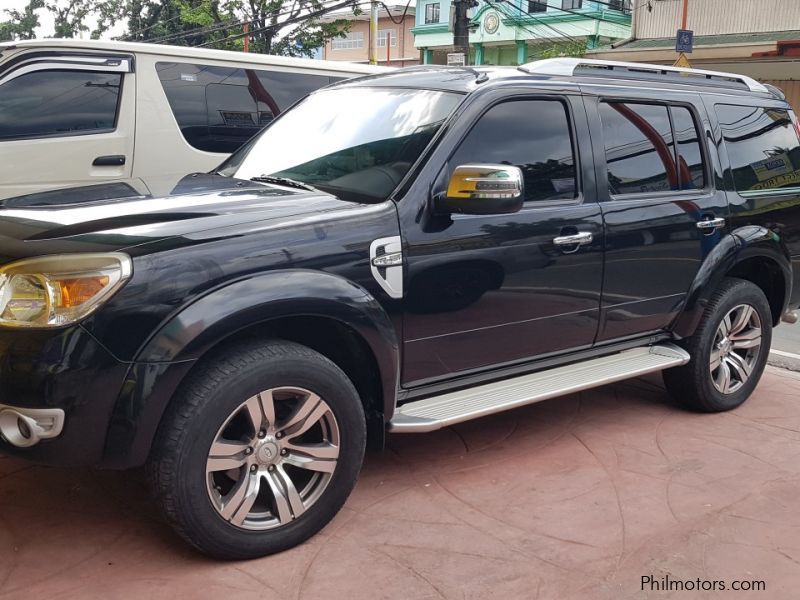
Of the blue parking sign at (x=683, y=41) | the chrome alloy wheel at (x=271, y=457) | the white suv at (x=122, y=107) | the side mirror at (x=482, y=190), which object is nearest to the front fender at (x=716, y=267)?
the side mirror at (x=482, y=190)

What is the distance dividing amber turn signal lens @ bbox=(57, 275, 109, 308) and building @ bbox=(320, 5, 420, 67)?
4816 cm

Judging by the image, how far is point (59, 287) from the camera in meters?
2.71

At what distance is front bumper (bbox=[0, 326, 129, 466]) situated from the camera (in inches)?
104

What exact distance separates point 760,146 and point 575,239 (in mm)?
1828

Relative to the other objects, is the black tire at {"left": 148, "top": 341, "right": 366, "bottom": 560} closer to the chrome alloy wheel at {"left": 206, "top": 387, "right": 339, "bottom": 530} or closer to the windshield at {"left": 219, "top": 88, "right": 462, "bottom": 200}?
the chrome alloy wheel at {"left": 206, "top": 387, "right": 339, "bottom": 530}

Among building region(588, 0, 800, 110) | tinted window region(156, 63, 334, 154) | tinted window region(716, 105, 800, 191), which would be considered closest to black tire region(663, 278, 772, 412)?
tinted window region(716, 105, 800, 191)

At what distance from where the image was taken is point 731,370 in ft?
16.2

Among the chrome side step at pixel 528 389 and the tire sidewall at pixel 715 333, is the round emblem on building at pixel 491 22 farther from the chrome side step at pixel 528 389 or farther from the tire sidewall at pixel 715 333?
the chrome side step at pixel 528 389

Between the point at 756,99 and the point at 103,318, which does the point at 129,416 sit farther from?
the point at 756,99

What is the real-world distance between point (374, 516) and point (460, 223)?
4.22ft

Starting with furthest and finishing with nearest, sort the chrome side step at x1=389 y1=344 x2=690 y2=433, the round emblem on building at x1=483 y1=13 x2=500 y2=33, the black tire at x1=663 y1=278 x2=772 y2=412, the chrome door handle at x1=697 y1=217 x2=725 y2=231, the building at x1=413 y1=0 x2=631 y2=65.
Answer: the round emblem on building at x1=483 y1=13 x2=500 y2=33
the building at x1=413 y1=0 x2=631 y2=65
the black tire at x1=663 y1=278 x2=772 y2=412
the chrome door handle at x1=697 y1=217 x2=725 y2=231
the chrome side step at x1=389 y1=344 x2=690 y2=433

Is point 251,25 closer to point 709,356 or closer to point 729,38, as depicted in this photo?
point 729,38

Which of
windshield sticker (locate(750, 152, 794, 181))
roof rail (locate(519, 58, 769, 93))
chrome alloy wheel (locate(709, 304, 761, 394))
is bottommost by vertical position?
chrome alloy wheel (locate(709, 304, 761, 394))

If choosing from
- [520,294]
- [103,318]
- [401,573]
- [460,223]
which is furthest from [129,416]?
[520,294]
